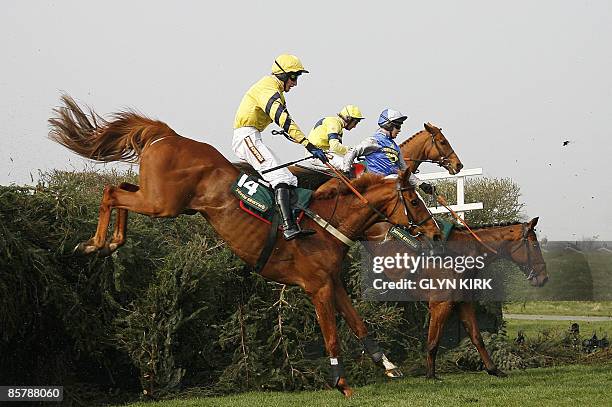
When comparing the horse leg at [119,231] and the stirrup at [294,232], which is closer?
the horse leg at [119,231]

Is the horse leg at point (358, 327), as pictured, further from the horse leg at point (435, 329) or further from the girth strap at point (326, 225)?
the horse leg at point (435, 329)

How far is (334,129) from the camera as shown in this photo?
11.3 metres

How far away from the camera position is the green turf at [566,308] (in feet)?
68.5

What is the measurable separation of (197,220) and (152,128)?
9.75ft

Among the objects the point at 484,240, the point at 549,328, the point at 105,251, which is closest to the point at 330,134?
the point at 484,240

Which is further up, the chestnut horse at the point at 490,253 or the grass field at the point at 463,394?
the chestnut horse at the point at 490,253

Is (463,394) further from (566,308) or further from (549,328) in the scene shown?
(566,308)

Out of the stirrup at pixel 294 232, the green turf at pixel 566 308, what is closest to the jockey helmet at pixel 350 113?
the stirrup at pixel 294 232

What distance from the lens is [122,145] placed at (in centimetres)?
870

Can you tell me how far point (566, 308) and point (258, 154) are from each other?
16.6 metres

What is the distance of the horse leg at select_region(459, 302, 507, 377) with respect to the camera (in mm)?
10805

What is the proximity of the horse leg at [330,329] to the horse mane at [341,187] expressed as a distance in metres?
0.93

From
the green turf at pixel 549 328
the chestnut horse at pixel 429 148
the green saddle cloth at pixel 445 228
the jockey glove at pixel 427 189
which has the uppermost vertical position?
the chestnut horse at pixel 429 148

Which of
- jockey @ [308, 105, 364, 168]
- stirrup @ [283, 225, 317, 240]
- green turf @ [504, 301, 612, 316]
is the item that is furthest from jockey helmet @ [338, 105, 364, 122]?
green turf @ [504, 301, 612, 316]
